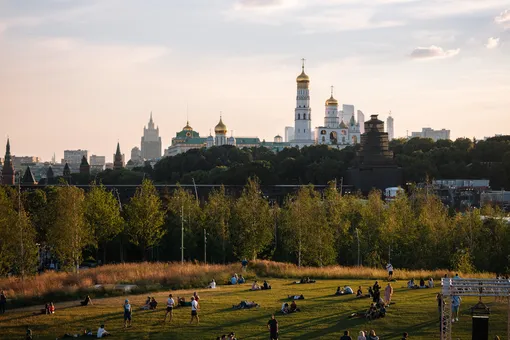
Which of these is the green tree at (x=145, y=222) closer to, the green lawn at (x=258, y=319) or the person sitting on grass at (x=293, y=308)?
the green lawn at (x=258, y=319)

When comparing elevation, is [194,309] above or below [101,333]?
above

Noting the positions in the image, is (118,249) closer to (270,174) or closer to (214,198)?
(214,198)

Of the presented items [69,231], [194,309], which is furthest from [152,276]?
[194,309]

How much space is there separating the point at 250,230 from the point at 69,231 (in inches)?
513

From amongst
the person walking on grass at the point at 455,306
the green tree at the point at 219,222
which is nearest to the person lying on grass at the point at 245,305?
the person walking on grass at the point at 455,306

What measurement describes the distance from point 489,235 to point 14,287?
3104 cm

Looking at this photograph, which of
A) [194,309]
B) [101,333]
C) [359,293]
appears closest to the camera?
[101,333]

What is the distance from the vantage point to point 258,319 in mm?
34281

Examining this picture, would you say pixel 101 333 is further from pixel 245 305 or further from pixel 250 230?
pixel 250 230

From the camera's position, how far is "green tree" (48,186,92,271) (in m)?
54.2

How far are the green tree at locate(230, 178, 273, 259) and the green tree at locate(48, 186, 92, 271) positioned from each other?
10.6 meters

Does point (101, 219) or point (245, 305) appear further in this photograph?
point (101, 219)

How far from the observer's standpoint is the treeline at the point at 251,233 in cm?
5375

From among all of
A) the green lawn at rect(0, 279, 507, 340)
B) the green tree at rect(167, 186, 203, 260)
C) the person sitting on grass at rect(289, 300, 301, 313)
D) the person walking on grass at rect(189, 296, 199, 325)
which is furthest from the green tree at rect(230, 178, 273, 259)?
the person walking on grass at rect(189, 296, 199, 325)
